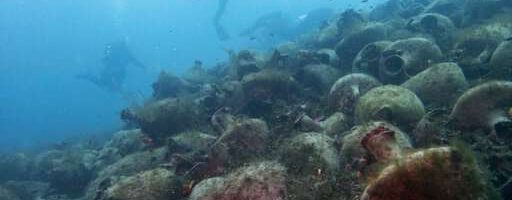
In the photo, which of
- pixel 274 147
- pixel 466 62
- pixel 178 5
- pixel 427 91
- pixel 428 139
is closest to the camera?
pixel 428 139

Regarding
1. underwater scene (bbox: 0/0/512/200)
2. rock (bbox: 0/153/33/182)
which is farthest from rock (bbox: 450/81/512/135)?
rock (bbox: 0/153/33/182)

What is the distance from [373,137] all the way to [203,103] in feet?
27.2

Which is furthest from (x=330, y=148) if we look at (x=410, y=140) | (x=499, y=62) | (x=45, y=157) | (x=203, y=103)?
(x=45, y=157)

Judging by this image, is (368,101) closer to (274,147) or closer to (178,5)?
(274,147)

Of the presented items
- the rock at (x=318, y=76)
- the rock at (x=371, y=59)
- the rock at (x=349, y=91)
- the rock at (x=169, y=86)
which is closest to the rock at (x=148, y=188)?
the rock at (x=349, y=91)

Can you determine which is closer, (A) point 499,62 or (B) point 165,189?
(B) point 165,189

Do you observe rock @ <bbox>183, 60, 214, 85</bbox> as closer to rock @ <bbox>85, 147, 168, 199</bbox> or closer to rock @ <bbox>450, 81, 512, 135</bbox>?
rock @ <bbox>85, 147, 168, 199</bbox>

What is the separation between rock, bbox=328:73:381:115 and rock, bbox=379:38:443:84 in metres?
0.36

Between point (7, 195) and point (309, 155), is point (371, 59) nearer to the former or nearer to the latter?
point (309, 155)

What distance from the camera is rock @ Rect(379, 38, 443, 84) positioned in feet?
32.5

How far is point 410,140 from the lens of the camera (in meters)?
6.96

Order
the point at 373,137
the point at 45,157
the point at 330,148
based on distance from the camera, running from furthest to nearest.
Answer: the point at 45,157 → the point at 330,148 → the point at 373,137

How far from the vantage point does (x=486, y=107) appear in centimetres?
643

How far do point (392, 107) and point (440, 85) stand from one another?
1455mm
